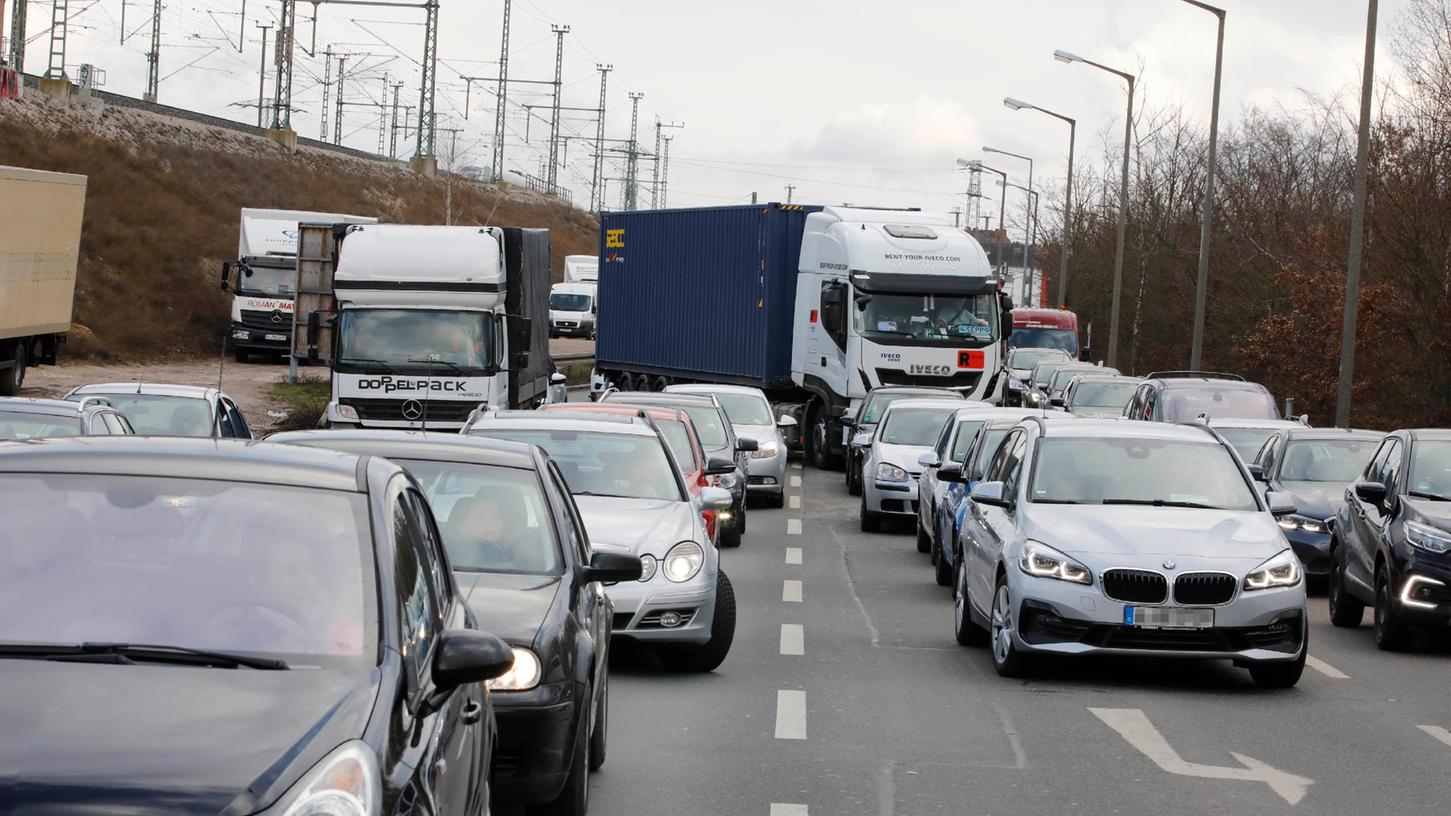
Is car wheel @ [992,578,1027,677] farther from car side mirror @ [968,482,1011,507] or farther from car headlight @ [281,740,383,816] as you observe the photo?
car headlight @ [281,740,383,816]

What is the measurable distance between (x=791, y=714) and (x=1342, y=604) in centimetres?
667

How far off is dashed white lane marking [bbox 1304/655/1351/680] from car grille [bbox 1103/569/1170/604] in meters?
1.58

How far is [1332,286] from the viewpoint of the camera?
126 ft

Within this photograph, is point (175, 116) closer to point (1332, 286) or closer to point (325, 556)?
point (1332, 286)

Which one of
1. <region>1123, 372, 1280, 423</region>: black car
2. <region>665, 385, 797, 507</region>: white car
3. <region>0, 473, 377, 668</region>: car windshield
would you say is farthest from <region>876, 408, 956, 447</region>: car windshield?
<region>0, 473, 377, 668</region>: car windshield

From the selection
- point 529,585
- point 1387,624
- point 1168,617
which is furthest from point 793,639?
point 529,585

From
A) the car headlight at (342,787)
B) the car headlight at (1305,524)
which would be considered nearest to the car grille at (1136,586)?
the car headlight at (1305,524)

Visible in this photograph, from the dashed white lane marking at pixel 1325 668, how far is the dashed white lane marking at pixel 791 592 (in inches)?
164

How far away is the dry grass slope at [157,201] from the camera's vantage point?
5469 centimetres

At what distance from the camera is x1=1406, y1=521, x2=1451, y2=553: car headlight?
42.6 ft

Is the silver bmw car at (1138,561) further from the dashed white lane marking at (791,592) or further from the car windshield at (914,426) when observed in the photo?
the car windshield at (914,426)

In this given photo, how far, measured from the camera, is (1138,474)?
12180 millimetres

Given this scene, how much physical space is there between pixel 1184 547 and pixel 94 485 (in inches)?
292

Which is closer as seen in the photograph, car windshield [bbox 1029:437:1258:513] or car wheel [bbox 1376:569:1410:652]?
car windshield [bbox 1029:437:1258:513]
